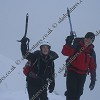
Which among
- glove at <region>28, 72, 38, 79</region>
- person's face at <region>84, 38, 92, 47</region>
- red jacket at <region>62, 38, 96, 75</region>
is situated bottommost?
glove at <region>28, 72, 38, 79</region>

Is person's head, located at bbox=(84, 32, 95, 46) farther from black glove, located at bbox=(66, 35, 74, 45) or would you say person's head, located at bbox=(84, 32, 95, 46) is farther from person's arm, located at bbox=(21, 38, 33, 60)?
person's arm, located at bbox=(21, 38, 33, 60)

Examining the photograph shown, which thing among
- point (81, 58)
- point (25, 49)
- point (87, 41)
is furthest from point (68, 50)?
point (25, 49)

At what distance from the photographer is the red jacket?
10838 mm

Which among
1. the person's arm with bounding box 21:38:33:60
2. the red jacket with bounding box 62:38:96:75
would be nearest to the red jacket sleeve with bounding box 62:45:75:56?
the red jacket with bounding box 62:38:96:75

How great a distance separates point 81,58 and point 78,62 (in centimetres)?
15

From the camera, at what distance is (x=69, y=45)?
35.4ft

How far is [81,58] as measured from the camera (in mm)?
10938

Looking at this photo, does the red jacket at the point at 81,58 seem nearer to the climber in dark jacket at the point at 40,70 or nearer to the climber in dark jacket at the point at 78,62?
the climber in dark jacket at the point at 78,62

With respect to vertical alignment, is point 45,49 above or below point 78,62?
above

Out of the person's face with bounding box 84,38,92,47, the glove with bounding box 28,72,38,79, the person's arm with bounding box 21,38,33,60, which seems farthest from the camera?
the person's face with bounding box 84,38,92,47

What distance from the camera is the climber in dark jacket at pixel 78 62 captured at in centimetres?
1091

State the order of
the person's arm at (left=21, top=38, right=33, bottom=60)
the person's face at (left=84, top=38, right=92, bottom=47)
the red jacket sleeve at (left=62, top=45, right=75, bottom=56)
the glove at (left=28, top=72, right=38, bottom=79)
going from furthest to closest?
the person's face at (left=84, top=38, right=92, bottom=47), the red jacket sleeve at (left=62, top=45, right=75, bottom=56), the glove at (left=28, top=72, right=38, bottom=79), the person's arm at (left=21, top=38, right=33, bottom=60)

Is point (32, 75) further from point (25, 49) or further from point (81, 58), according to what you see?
point (81, 58)

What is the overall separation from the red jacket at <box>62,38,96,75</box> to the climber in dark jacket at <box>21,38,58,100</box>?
49 centimetres
